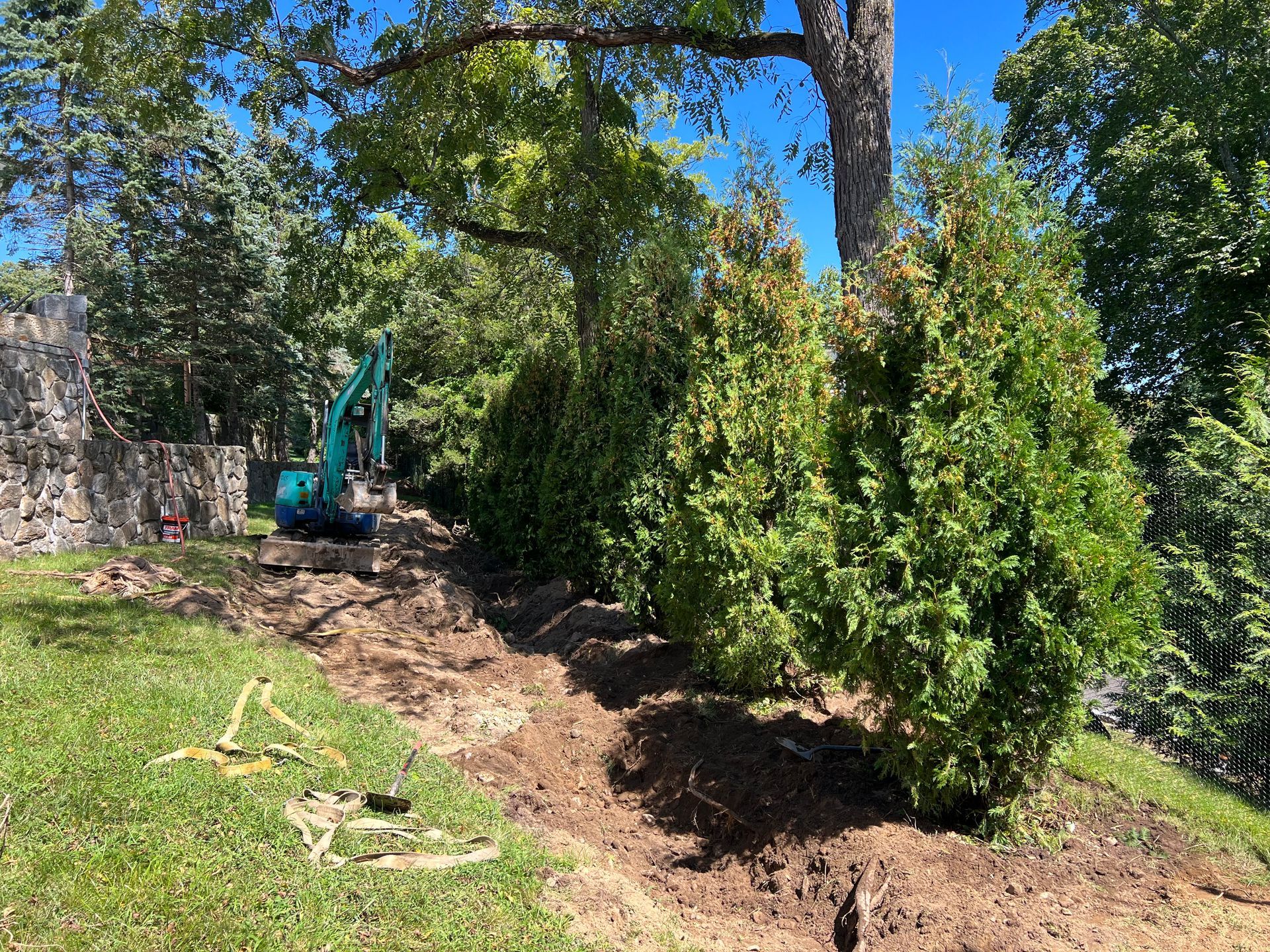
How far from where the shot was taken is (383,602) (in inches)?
378

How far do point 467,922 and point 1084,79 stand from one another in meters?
16.5

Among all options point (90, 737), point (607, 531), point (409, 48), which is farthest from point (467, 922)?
point (409, 48)

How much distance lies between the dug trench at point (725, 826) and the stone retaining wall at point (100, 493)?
3.21m

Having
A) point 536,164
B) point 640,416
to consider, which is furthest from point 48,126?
point 640,416

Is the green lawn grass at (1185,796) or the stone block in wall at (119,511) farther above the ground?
the stone block in wall at (119,511)

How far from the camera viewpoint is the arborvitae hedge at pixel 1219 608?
4.86m

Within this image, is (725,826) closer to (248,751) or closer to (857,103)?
(248,751)

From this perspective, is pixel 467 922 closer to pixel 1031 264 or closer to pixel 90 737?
pixel 90 737

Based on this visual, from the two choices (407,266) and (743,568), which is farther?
(407,266)

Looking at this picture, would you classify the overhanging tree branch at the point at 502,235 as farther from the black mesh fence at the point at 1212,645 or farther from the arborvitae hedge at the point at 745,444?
the black mesh fence at the point at 1212,645

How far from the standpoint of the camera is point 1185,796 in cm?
423

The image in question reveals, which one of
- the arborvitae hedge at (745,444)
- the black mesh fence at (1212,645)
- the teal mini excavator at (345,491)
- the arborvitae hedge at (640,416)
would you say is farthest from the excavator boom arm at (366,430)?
the black mesh fence at (1212,645)

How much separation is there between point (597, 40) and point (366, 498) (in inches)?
239

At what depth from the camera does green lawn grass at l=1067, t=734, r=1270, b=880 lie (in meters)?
3.64
